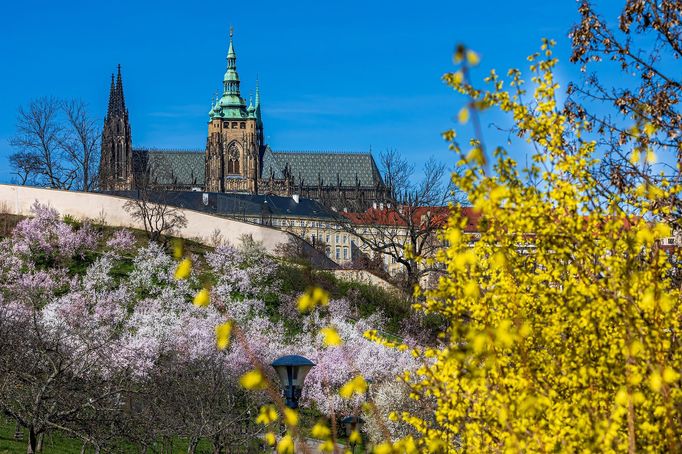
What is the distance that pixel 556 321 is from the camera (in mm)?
9594

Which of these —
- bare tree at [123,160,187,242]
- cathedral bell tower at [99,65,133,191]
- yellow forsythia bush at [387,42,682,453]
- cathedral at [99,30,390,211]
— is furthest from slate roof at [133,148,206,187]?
yellow forsythia bush at [387,42,682,453]

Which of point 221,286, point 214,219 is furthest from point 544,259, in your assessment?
point 214,219

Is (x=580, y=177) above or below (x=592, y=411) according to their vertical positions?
above

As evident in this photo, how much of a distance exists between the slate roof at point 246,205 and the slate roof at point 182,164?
2053 inches

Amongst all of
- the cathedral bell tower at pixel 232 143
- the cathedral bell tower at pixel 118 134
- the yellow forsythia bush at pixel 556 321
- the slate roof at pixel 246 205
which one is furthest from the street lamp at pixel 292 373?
the cathedral bell tower at pixel 232 143

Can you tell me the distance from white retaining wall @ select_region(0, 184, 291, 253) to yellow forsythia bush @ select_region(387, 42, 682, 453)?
50.1 meters

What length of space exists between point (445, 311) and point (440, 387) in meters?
0.77

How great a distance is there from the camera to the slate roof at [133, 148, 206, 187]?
16750 cm

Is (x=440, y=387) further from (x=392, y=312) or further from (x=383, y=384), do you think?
(x=392, y=312)

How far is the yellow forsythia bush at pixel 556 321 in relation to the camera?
8.17 metres

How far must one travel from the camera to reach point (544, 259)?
33.3ft

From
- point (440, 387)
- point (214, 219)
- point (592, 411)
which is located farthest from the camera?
point (214, 219)

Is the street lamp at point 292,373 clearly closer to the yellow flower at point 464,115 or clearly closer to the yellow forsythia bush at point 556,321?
the yellow forsythia bush at point 556,321

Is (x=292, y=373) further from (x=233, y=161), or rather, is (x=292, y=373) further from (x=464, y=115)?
(x=233, y=161)
